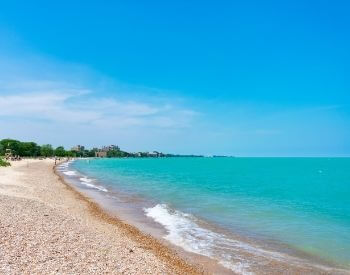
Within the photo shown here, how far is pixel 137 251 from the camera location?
14477 mm

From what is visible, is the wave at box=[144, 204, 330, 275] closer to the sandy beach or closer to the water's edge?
the water's edge

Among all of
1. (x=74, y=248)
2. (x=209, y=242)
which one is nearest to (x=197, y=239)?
(x=209, y=242)

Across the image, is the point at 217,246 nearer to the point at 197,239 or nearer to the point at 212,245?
the point at 212,245

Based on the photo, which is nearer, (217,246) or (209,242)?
(217,246)

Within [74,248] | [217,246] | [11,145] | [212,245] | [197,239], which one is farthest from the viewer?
[11,145]

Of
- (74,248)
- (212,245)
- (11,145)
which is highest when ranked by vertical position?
(11,145)

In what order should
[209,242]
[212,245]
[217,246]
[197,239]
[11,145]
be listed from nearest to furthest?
[217,246], [212,245], [209,242], [197,239], [11,145]

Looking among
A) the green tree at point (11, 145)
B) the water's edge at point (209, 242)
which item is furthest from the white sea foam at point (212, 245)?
the green tree at point (11, 145)

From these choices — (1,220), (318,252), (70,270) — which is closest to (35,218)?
(1,220)

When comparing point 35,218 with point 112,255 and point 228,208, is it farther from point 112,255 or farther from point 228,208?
point 228,208

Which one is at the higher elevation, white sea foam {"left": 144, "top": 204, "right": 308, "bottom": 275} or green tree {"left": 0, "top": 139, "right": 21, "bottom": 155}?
green tree {"left": 0, "top": 139, "right": 21, "bottom": 155}

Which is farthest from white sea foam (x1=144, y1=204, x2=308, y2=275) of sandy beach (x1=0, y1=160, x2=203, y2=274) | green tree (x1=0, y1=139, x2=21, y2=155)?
green tree (x1=0, y1=139, x2=21, y2=155)

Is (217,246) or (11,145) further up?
(11,145)

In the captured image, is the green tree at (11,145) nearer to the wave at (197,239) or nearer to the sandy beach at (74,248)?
the wave at (197,239)
